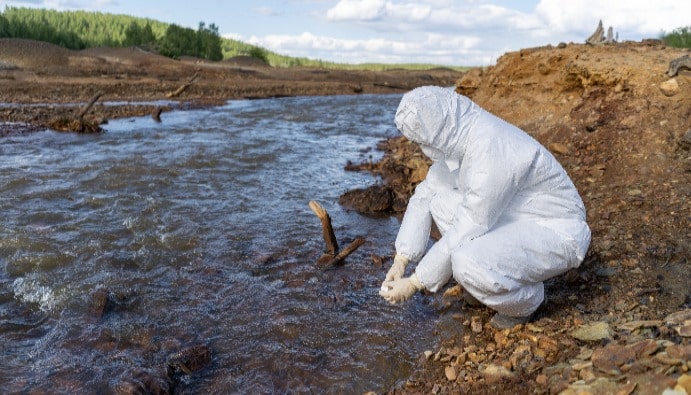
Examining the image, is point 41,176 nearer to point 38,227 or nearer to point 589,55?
point 38,227

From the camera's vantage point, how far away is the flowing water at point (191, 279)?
11.8 ft

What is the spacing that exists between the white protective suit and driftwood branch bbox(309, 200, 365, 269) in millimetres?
2238

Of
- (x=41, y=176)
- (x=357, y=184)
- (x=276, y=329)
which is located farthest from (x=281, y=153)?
(x=276, y=329)

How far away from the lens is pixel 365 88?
116 ft

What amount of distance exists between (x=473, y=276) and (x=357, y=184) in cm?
610

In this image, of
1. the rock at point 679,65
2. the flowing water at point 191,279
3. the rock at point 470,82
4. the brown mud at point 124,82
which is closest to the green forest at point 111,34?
the brown mud at point 124,82

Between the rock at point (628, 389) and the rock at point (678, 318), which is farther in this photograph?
the rock at point (678, 318)

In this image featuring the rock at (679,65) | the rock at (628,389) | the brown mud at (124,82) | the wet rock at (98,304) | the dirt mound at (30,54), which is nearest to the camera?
the rock at (628,389)

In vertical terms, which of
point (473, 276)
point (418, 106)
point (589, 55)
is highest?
point (589, 55)

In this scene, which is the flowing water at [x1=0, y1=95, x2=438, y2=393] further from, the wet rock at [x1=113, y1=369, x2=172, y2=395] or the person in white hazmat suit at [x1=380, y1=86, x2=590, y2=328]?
the person in white hazmat suit at [x1=380, y1=86, x2=590, y2=328]

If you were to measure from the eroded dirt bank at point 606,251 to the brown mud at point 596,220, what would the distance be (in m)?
0.01

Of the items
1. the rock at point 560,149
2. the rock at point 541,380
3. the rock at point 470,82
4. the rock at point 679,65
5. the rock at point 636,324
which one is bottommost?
the rock at point 541,380

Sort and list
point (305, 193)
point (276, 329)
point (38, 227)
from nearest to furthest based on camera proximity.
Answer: point (276, 329) → point (38, 227) → point (305, 193)

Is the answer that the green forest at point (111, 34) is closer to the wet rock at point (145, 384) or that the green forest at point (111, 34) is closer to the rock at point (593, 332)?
the wet rock at point (145, 384)
